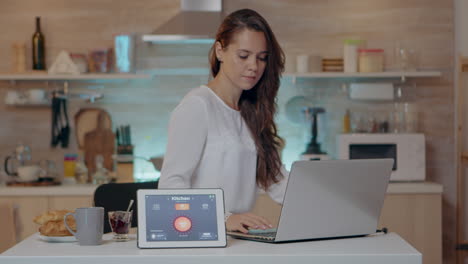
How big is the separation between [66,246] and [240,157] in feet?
2.13

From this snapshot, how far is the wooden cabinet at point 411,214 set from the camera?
167 inches

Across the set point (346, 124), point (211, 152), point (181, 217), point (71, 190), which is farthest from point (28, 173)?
point (181, 217)

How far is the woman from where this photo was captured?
2.09 metres

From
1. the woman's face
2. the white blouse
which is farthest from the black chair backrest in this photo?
the woman's face

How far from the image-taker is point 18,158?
4652mm

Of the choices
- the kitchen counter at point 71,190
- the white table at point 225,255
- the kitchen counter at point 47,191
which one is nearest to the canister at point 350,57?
the kitchen counter at point 71,190

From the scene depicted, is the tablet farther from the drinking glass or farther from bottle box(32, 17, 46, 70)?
bottle box(32, 17, 46, 70)

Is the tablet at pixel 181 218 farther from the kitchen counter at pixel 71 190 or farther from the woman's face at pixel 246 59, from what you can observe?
the kitchen counter at pixel 71 190

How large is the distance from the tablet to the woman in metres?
0.27

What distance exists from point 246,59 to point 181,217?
25.9 inches

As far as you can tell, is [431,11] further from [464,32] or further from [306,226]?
[306,226]

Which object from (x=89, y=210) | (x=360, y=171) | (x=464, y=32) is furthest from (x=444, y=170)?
(x=89, y=210)

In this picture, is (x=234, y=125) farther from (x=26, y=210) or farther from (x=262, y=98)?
(x=26, y=210)

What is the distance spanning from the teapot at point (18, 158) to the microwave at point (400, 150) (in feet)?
6.87
